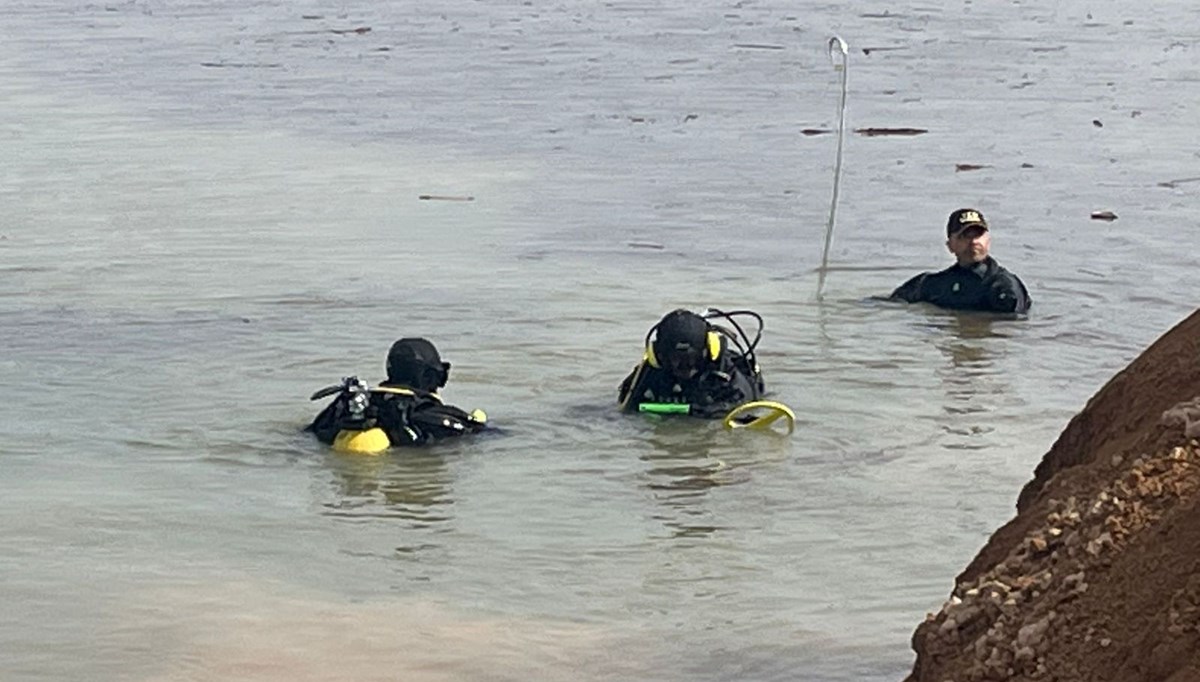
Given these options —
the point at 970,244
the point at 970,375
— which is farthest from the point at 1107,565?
the point at 970,244

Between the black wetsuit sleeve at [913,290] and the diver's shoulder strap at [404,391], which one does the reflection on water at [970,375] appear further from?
the diver's shoulder strap at [404,391]

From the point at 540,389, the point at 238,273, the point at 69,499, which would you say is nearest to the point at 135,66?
the point at 238,273

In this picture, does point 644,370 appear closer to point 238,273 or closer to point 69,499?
point 69,499

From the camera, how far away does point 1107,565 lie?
4035 mm

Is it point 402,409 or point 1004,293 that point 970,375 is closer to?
point 1004,293

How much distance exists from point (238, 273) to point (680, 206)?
3894mm

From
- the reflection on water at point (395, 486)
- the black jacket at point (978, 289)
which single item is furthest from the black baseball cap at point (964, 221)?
the reflection on water at point (395, 486)

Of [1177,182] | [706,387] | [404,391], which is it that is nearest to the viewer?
[404,391]

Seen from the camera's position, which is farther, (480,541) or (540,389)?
(540,389)

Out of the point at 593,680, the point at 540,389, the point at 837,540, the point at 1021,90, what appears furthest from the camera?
the point at 1021,90

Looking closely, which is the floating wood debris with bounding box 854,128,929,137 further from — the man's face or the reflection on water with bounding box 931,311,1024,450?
the man's face

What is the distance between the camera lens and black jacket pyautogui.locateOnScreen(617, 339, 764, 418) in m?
10.3

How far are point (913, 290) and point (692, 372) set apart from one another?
3.50 metres

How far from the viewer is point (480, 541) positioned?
8.73 m
